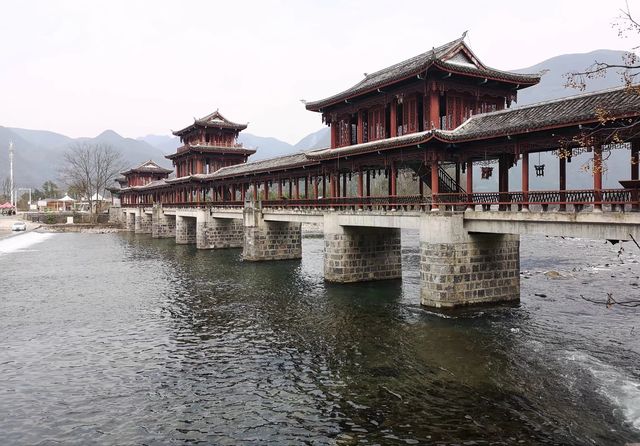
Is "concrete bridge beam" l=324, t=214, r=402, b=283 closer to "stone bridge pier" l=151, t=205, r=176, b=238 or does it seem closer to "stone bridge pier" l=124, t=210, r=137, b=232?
"stone bridge pier" l=151, t=205, r=176, b=238

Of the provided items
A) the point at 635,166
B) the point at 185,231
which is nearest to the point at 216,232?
the point at 185,231

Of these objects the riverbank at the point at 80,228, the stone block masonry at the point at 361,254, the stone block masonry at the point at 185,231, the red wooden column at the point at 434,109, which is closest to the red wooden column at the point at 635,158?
the red wooden column at the point at 434,109

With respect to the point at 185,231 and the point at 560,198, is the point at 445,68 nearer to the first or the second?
the point at 560,198

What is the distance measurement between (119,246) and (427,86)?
51319 mm

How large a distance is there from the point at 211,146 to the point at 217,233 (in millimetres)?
16244

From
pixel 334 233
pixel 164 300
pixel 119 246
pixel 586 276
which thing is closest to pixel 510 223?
pixel 334 233

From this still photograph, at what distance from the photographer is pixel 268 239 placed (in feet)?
148

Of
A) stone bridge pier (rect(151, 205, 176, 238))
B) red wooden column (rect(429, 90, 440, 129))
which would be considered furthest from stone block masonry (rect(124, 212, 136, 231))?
red wooden column (rect(429, 90, 440, 129))

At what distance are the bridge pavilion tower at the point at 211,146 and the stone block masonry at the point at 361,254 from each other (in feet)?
130

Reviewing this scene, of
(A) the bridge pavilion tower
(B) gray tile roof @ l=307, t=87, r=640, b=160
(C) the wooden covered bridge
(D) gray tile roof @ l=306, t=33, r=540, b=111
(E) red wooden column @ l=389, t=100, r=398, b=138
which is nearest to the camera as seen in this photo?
(B) gray tile roof @ l=307, t=87, r=640, b=160

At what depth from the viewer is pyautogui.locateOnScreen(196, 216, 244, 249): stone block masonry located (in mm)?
57031

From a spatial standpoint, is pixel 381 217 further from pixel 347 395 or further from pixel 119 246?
pixel 119 246

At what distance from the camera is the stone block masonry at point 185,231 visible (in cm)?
6544

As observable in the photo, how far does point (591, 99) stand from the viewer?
64.1 feet
